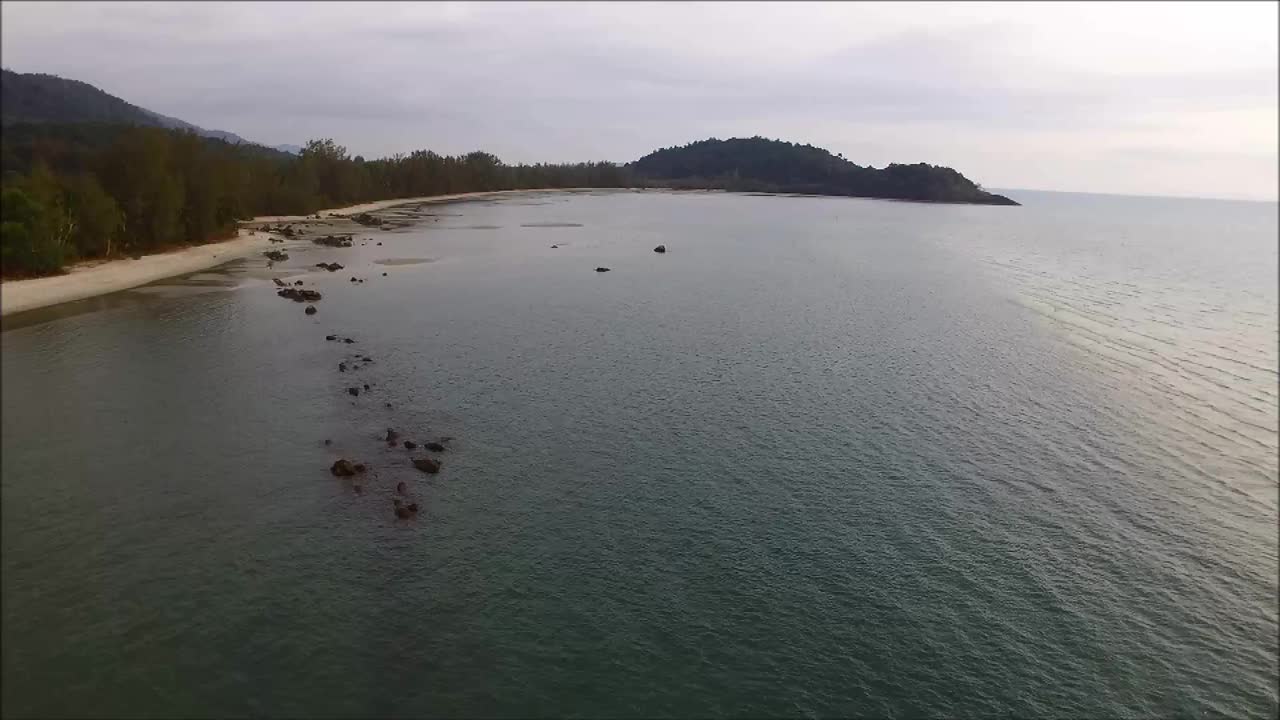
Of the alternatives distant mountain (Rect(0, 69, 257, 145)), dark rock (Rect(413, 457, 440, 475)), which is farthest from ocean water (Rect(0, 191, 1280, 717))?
distant mountain (Rect(0, 69, 257, 145))

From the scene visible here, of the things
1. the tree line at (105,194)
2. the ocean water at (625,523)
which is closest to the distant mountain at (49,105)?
the tree line at (105,194)

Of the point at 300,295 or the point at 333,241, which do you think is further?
the point at 333,241

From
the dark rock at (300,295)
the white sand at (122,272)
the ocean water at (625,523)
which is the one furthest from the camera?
the dark rock at (300,295)

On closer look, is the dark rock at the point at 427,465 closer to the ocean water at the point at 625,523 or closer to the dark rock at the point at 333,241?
the ocean water at the point at 625,523

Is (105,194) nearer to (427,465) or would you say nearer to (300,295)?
(300,295)

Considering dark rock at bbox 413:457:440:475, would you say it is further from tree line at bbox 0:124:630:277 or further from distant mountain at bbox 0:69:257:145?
distant mountain at bbox 0:69:257:145

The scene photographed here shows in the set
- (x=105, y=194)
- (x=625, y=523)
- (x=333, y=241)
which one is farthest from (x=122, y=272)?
(x=625, y=523)

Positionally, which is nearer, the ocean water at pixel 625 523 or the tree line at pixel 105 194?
the ocean water at pixel 625 523
